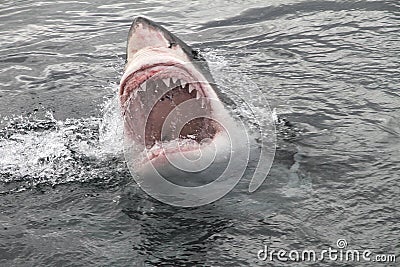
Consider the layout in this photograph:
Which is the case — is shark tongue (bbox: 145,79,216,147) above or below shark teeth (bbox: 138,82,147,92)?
below

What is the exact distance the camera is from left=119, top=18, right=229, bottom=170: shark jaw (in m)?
3.58

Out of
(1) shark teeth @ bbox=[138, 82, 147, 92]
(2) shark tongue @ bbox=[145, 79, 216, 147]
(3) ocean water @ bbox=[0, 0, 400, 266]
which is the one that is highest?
(1) shark teeth @ bbox=[138, 82, 147, 92]

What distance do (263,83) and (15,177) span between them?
2.16 metres

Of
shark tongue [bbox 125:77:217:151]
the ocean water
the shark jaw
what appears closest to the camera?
the ocean water

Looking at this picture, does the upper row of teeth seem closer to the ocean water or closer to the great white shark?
the great white shark

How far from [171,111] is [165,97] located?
9cm

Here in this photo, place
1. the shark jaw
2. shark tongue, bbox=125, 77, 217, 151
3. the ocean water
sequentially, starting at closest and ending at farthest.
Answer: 1. the ocean water
2. the shark jaw
3. shark tongue, bbox=125, 77, 217, 151

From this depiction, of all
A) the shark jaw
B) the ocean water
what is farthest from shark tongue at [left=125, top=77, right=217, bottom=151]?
the ocean water

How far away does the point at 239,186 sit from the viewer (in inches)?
148

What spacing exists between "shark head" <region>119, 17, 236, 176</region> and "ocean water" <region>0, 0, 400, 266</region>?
30cm

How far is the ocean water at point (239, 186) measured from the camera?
326 centimetres

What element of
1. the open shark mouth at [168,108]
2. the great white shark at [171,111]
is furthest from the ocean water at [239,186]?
the open shark mouth at [168,108]

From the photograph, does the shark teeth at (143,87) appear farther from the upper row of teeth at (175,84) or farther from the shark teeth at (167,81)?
the shark teeth at (167,81)

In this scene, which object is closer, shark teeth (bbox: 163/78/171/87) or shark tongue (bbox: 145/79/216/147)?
shark teeth (bbox: 163/78/171/87)
